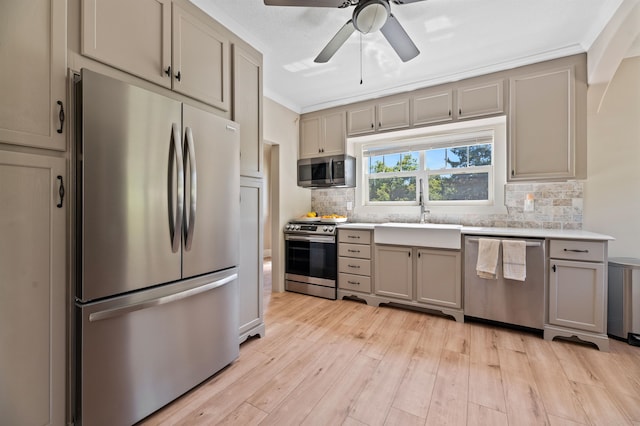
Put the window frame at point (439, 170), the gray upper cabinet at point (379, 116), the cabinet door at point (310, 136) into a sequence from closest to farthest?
the window frame at point (439, 170) < the gray upper cabinet at point (379, 116) < the cabinet door at point (310, 136)

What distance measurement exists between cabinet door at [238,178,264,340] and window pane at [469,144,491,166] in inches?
104

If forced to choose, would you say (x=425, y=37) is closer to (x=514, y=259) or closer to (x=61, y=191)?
(x=514, y=259)

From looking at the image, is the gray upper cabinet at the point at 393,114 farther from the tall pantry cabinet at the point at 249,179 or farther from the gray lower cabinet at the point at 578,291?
the gray lower cabinet at the point at 578,291

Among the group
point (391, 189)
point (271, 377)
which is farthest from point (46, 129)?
point (391, 189)

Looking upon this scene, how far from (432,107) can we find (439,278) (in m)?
1.99

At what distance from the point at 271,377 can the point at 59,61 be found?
2.12 metres

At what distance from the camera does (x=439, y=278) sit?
286 centimetres

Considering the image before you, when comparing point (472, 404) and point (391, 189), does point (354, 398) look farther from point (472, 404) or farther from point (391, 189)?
point (391, 189)

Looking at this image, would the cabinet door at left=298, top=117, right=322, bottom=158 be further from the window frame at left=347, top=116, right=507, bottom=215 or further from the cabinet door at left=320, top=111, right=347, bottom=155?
the window frame at left=347, top=116, right=507, bottom=215

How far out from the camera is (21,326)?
3.73 ft

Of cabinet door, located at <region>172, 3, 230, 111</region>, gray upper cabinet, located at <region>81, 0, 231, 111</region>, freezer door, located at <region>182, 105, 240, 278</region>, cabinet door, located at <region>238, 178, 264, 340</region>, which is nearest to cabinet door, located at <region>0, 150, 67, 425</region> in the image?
freezer door, located at <region>182, 105, 240, 278</region>

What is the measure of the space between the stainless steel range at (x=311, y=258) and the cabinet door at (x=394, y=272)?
58 cm

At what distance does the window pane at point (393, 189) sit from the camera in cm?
375

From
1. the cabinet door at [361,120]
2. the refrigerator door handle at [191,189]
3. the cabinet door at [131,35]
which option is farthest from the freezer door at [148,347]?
the cabinet door at [361,120]
